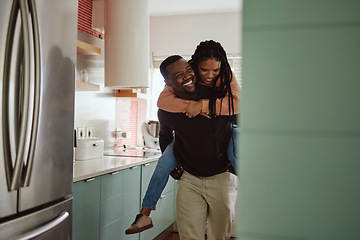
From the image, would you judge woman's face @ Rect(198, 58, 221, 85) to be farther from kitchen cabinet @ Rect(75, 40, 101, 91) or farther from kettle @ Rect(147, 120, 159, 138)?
kettle @ Rect(147, 120, 159, 138)

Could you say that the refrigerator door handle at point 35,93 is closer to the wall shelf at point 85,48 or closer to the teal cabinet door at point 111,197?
the teal cabinet door at point 111,197

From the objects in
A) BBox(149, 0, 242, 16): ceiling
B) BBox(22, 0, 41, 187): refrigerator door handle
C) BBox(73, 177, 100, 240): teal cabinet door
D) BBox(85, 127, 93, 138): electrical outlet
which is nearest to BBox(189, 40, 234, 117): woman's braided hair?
BBox(22, 0, 41, 187): refrigerator door handle

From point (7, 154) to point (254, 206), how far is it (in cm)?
120

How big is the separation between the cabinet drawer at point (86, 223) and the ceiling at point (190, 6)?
8.58 feet

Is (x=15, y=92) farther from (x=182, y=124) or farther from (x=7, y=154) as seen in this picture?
(x=182, y=124)

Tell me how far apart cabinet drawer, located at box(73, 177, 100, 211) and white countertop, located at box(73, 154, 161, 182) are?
4 cm

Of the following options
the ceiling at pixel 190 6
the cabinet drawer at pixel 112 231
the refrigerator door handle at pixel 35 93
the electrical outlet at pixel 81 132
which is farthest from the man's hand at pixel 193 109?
the ceiling at pixel 190 6

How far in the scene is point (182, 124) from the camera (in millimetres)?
2184

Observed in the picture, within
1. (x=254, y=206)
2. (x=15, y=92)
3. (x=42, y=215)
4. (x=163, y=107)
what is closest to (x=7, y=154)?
(x=15, y=92)

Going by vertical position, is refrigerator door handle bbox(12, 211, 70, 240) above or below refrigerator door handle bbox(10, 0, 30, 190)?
below

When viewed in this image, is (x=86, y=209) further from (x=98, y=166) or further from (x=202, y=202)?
(x=202, y=202)

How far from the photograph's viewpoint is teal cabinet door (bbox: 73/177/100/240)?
237cm

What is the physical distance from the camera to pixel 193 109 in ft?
6.94

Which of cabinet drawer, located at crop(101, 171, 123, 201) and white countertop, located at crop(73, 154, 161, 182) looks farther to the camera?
cabinet drawer, located at crop(101, 171, 123, 201)
